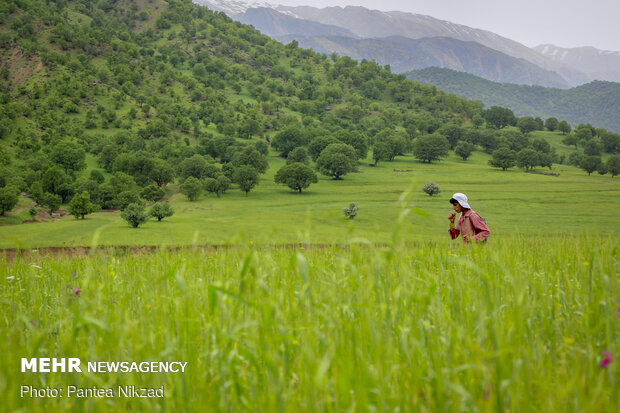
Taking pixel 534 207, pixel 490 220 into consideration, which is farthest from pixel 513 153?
pixel 490 220

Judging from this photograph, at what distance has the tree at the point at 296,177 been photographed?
88.9 m

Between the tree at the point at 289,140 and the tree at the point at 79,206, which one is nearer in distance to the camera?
the tree at the point at 79,206

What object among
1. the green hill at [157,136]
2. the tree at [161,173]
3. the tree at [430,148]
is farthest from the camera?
the tree at [430,148]

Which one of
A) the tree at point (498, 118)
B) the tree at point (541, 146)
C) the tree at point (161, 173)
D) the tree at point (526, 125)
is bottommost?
the tree at point (161, 173)

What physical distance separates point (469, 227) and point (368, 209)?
50721mm

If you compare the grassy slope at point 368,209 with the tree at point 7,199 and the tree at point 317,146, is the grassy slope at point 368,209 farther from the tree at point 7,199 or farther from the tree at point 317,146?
the tree at point 317,146

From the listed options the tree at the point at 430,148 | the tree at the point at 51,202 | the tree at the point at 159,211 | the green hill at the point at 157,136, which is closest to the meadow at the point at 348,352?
the green hill at the point at 157,136

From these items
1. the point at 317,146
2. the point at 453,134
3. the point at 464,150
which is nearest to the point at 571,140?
the point at 453,134

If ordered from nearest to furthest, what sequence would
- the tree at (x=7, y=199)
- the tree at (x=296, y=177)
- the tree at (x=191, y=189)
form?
1. the tree at (x=7, y=199)
2. the tree at (x=191, y=189)
3. the tree at (x=296, y=177)

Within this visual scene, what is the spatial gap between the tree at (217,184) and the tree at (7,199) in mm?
36258

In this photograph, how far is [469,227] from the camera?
1231 centimetres

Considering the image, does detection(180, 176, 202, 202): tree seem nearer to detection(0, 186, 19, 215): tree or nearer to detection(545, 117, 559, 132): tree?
detection(0, 186, 19, 215): tree

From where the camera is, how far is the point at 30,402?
9.91 ft

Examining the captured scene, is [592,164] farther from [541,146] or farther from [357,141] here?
[357,141]
